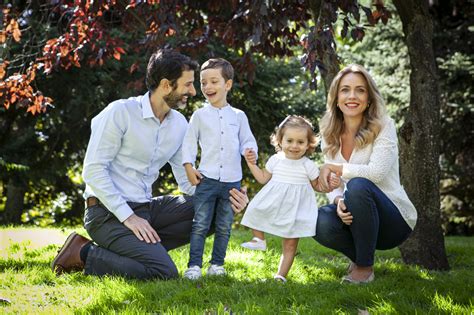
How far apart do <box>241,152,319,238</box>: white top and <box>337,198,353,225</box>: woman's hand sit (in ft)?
0.51

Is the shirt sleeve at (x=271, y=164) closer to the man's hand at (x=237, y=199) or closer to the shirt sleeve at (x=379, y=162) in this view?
the man's hand at (x=237, y=199)

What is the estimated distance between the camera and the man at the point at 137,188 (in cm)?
366

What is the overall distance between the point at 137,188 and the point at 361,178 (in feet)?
4.99

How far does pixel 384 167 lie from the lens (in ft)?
11.6

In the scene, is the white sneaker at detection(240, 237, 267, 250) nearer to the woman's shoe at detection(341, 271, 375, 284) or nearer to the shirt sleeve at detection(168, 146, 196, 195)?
the shirt sleeve at detection(168, 146, 196, 195)

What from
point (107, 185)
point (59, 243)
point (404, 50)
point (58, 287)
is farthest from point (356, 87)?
point (404, 50)

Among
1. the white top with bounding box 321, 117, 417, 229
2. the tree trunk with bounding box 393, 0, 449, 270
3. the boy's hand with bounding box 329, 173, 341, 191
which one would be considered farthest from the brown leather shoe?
the tree trunk with bounding box 393, 0, 449, 270

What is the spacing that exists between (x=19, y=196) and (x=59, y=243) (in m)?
6.07

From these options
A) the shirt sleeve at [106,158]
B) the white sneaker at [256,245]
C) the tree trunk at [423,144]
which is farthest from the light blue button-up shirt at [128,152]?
the tree trunk at [423,144]

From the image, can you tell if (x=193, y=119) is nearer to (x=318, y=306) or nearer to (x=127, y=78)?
(x=318, y=306)

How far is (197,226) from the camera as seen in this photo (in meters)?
3.78

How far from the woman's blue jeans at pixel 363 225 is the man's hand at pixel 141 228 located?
1076mm

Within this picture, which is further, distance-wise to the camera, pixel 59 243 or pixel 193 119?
pixel 59 243

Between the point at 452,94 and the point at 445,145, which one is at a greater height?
the point at 452,94
